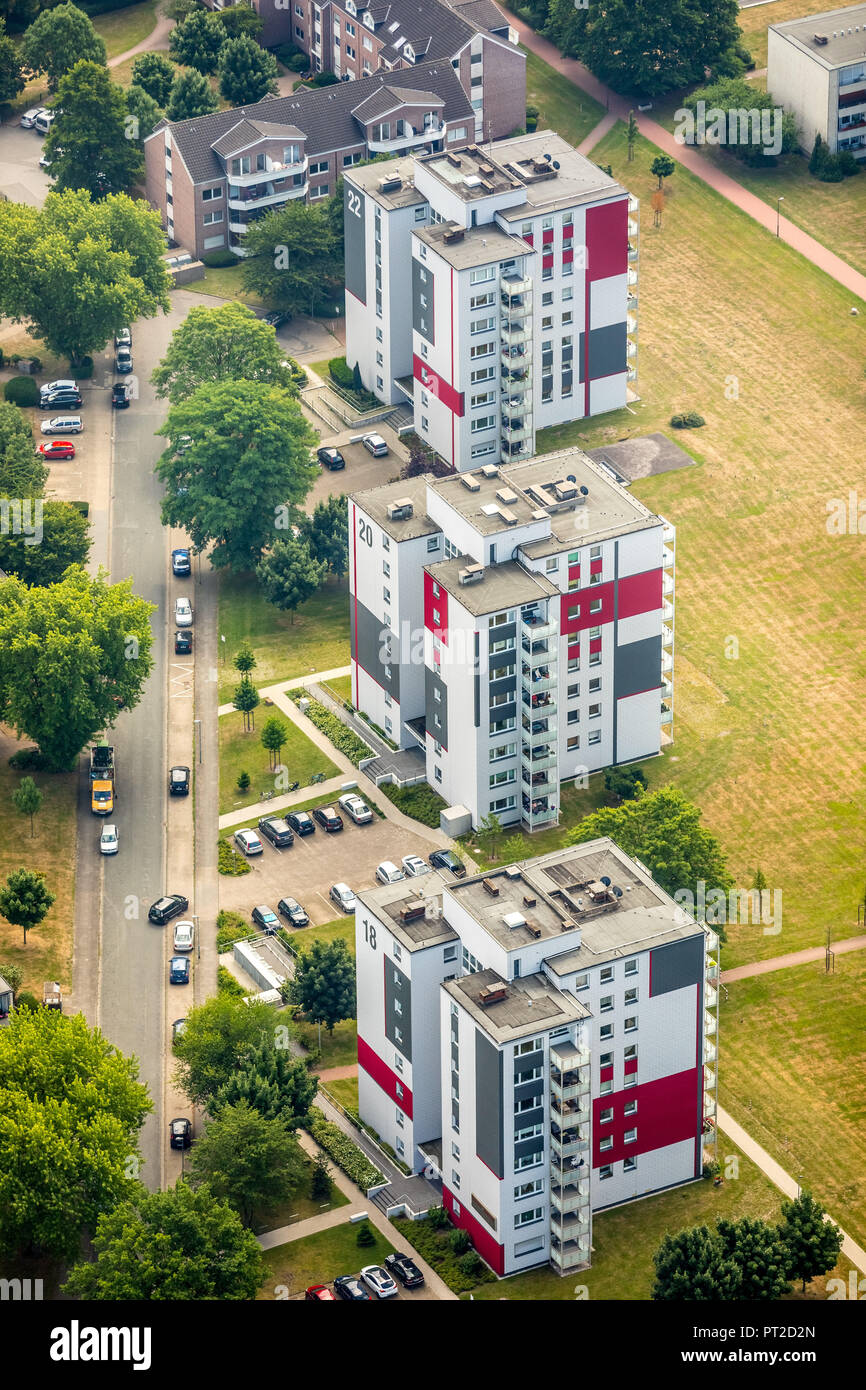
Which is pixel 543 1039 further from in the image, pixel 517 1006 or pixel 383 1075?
pixel 383 1075

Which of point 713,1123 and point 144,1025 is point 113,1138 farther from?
point 713,1123

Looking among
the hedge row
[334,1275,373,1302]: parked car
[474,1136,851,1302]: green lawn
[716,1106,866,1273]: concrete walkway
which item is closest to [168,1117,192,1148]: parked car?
the hedge row

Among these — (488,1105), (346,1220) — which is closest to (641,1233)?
(488,1105)

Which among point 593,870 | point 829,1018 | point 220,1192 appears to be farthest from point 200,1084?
point 829,1018

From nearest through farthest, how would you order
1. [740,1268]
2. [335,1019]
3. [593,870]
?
[740,1268] < [593,870] < [335,1019]

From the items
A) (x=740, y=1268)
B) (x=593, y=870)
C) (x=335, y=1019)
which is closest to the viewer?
(x=740, y=1268)

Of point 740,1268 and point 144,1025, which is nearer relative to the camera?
point 740,1268

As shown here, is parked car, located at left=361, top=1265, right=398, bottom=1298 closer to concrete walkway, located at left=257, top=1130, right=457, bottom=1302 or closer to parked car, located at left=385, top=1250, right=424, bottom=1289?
parked car, located at left=385, top=1250, right=424, bottom=1289
